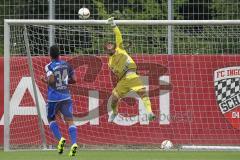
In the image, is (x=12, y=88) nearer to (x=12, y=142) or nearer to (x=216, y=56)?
(x=12, y=142)

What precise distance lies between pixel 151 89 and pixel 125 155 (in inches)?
130

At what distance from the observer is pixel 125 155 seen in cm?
1767

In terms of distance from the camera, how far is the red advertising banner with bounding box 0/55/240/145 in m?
20.5

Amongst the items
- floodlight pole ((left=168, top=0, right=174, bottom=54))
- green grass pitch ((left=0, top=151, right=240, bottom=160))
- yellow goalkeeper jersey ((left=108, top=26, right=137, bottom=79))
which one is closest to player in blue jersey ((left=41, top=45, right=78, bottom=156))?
green grass pitch ((left=0, top=151, right=240, bottom=160))

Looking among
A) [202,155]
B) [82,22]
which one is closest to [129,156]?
[202,155]

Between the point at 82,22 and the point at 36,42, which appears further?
the point at 36,42

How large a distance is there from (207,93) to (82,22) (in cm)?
365

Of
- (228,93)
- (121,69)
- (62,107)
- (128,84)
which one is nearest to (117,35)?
(121,69)

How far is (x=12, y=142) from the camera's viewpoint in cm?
1998

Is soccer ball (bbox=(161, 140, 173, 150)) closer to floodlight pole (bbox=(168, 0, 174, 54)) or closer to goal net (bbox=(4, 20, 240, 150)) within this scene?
goal net (bbox=(4, 20, 240, 150))

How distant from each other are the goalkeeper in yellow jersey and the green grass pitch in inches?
33.7

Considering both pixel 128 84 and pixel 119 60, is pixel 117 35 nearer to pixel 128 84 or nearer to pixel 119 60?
Answer: pixel 119 60

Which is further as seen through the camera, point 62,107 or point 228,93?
point 228,93

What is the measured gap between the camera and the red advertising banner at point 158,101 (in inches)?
805
